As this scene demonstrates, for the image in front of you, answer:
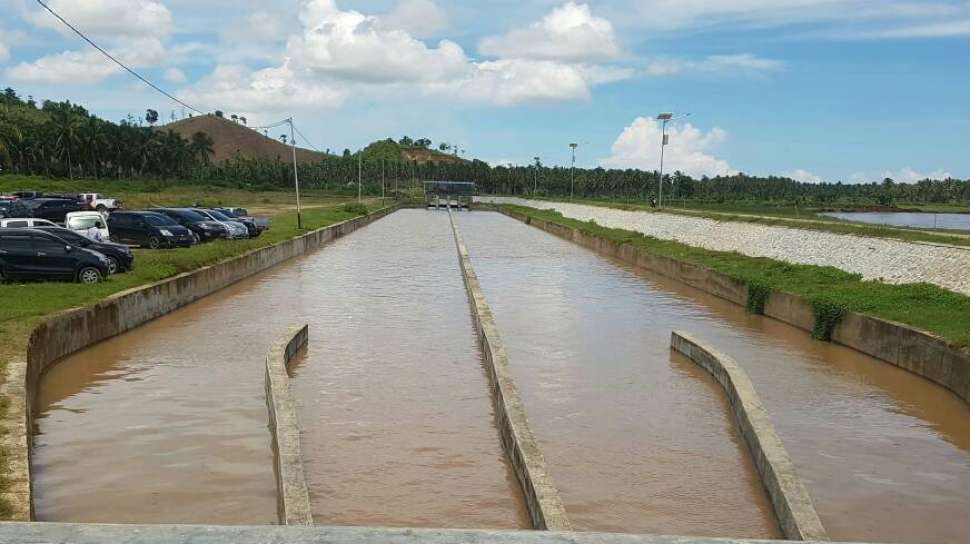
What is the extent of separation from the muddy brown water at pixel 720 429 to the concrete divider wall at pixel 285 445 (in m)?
3.04

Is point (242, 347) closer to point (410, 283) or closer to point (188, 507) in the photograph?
point (188, 507)

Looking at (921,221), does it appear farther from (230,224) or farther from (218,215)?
(230,224)

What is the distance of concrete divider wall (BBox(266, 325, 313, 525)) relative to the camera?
334 inches

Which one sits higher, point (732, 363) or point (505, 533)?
point (505, 533)

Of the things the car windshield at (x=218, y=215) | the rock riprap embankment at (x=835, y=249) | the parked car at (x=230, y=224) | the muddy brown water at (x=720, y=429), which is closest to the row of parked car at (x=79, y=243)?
the parked car at (x=230, y=224)

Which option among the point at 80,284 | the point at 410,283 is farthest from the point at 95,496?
the point at 410,283

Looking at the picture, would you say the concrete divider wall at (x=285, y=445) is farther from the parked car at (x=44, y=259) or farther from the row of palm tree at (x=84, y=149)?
the row of palm tree at (x=84, y=149)

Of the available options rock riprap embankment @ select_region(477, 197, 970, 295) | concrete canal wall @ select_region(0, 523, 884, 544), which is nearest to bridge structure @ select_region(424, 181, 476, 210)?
rock riprap embankment @ select_region(477, 197, 970, 295)

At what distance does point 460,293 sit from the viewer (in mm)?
29875

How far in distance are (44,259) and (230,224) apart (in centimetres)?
1886

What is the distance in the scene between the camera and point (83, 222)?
28.7 meters

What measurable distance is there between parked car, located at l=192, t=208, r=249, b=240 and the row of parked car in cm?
487

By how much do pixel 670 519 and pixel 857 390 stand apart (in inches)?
321

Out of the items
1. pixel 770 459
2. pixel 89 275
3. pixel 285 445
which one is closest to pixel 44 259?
pixel 89 275
